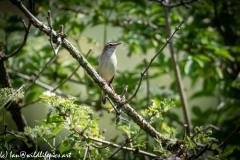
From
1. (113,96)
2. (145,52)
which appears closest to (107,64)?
(145,52)

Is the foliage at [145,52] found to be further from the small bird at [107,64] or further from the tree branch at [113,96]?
the tree branch at [113,96]

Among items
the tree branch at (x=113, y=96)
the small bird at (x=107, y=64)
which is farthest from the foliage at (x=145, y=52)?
the tree branch at (x=113, y=96)

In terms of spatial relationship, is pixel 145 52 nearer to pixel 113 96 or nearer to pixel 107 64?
pixel 107 64

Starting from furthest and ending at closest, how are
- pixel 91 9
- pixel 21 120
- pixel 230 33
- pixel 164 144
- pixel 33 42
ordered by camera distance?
pixel 230 33 < pixel 91 9 < pixel 33 42 < pixel 21 120 < pixel 164 144

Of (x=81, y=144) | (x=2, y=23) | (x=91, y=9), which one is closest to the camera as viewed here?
(x=81, y=144)

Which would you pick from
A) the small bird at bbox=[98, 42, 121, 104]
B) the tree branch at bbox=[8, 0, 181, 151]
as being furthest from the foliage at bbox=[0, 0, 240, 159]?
the tree branch at bbox=[8, 0, 181, 151]

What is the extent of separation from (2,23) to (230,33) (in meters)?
3.31

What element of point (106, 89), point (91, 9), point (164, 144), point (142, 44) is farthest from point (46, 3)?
point (164, 144)

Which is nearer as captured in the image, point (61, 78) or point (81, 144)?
point (81, 144)

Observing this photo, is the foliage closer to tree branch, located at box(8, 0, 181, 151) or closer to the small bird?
the small bird

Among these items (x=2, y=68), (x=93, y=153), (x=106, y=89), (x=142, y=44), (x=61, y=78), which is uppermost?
(x=142, y=44)

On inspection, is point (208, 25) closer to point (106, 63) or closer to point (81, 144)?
point (106, 63)

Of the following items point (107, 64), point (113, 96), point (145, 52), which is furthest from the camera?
point (107, 64)

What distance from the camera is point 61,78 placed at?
14.3 feet
